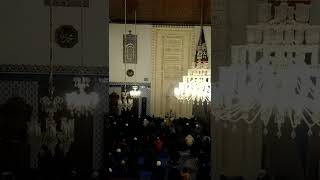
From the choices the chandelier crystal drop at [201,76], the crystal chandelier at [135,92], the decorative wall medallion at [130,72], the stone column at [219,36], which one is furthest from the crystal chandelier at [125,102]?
the stone column at [219,36]

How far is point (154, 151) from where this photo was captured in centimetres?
595

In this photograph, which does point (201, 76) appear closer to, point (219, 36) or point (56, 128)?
point (219, 36)

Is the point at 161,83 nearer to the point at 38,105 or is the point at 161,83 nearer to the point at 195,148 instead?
the point at 195,148

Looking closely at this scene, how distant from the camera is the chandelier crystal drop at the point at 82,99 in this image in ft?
17.2

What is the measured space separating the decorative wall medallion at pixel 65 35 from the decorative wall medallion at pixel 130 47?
18.3ft

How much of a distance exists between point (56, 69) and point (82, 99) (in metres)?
0.48

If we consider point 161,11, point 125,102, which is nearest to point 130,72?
point 125,102

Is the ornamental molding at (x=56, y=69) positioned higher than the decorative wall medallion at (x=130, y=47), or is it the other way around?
the decorative wall medallion at (x=130, y=47)

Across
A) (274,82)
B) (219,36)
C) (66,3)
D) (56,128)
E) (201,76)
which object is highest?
(66,3)

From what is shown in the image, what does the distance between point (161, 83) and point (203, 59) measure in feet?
Result: 15.0

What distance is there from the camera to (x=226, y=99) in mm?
5020

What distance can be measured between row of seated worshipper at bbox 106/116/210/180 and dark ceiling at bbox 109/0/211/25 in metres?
2.18

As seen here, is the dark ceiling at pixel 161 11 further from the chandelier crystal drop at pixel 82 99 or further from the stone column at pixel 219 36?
the chandelier crystal drop at pixel 82 99

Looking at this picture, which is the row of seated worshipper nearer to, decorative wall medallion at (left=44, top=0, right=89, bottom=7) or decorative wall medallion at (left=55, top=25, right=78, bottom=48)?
decorative wall medallion at (left=55, top=25, right=78, bottom=48)
